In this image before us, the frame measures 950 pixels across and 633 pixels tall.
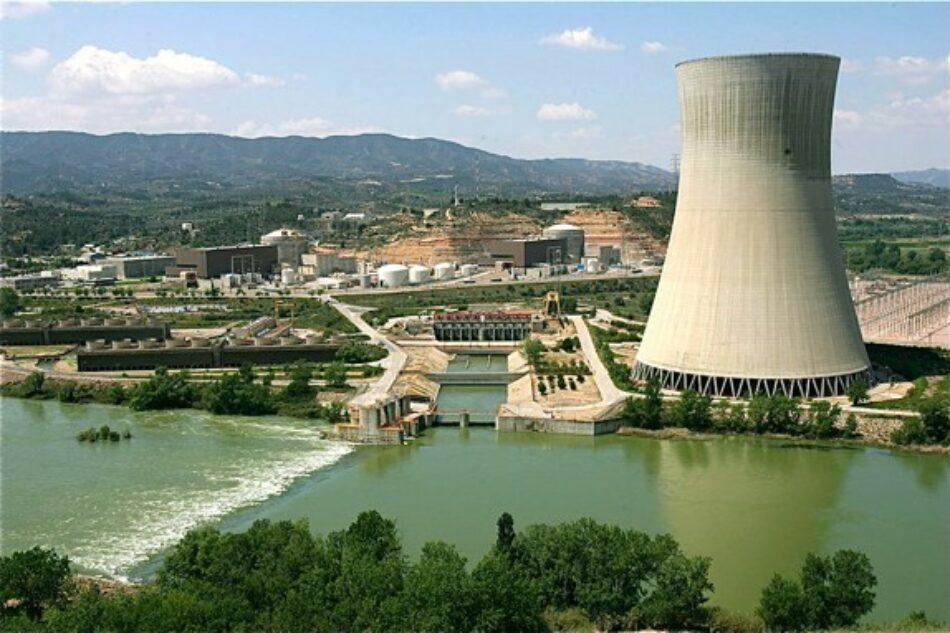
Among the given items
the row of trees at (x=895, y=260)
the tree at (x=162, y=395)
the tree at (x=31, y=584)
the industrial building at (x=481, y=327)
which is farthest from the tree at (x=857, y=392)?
the row of trees at (x=895, y=260)

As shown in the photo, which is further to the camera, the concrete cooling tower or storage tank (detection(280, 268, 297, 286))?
storage tank (detection(280, 268, 297, 286))

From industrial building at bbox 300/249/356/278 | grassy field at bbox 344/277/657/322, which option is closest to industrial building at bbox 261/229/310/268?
industrial building at bbox 300/249/356/278

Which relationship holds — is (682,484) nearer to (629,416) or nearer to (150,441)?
(629,416)

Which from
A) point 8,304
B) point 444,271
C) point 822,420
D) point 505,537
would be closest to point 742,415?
point 822,420

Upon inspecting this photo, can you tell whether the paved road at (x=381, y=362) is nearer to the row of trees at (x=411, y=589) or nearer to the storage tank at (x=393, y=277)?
the storage tank at (x=393, y=277)

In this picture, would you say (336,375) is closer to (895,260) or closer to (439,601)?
(439,601)

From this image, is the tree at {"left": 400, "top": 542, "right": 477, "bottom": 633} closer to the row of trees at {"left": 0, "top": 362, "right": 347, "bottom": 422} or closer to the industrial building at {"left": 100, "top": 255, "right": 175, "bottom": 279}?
the row of trees at {"left": 0, "top": 362, "right": 347, "bottom": 422}

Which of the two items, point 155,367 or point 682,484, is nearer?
point 682,484

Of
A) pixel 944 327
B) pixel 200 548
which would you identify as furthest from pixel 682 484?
pixel 944 327
